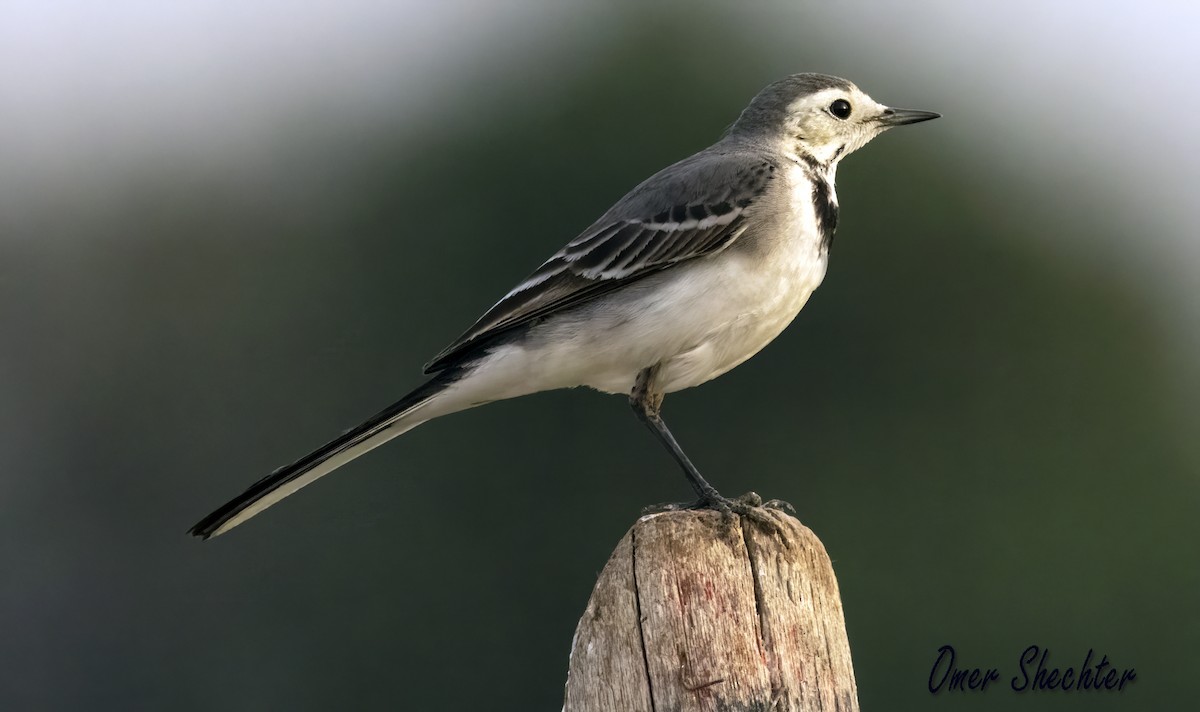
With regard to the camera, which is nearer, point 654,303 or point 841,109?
point 654,303

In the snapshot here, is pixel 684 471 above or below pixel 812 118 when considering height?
below

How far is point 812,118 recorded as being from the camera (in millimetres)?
8250

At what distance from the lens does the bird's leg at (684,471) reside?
614cm

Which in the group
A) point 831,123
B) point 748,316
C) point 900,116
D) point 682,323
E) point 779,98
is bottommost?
point 748,316

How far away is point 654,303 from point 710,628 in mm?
2494

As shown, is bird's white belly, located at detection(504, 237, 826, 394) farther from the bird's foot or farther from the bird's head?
the bird's head

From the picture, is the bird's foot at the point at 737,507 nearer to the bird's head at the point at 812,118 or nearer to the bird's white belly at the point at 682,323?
the bird's white belly at the point at 682,323

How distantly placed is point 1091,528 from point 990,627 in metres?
1.95

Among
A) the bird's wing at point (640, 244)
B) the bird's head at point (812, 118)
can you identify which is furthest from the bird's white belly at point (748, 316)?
the bird's head at point (812, 118)

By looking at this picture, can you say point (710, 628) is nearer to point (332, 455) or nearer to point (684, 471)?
point (684, 471)

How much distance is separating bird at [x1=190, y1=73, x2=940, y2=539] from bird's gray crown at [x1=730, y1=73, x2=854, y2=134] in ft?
1.76

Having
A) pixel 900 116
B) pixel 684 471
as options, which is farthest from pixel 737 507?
pixel 900 116


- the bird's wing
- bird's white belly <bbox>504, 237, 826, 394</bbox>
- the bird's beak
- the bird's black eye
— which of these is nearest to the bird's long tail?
the bird's wing

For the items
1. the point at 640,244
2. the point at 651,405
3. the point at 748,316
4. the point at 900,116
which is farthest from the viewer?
the point at 900,116
